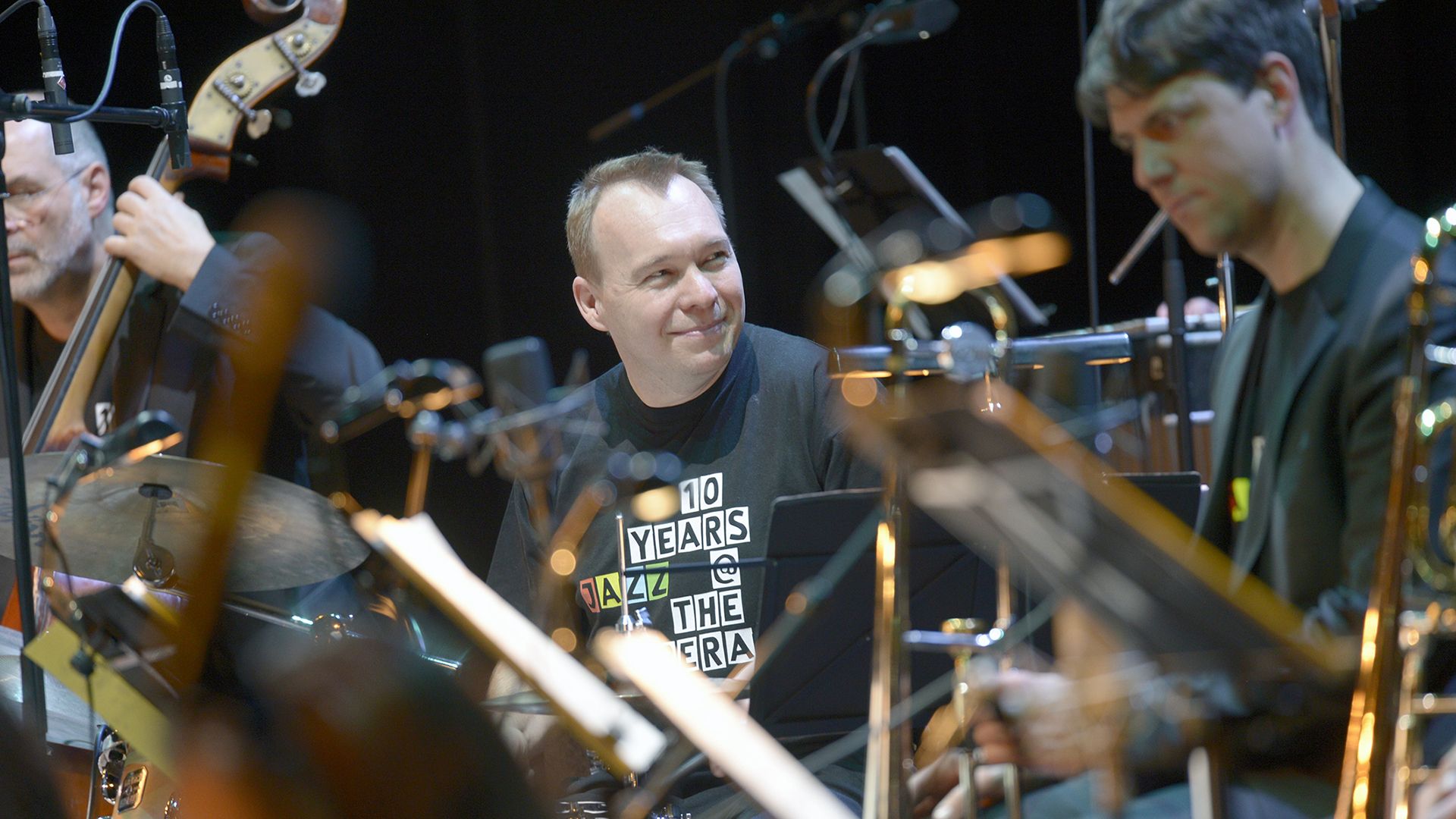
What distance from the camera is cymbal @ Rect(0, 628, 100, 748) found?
275 centimetres

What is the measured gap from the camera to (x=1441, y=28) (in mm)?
4727

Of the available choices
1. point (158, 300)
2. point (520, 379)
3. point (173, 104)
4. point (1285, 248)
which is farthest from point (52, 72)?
point (1285, 248)

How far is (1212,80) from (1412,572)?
61cm

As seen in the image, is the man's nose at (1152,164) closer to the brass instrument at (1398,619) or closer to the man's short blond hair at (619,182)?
the brass instrument at (1398,619)

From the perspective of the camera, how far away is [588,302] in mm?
3006

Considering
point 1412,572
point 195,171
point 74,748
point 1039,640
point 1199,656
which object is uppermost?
point 195,171

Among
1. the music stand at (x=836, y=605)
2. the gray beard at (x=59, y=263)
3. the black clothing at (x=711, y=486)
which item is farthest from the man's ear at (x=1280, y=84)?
the gray beard at (x=59, y=263)

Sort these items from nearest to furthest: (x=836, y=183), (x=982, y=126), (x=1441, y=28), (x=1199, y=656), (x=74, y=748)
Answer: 1. (x=1199, y=656)
2. (x=74, y=748)
3. (x=836, y=183)
4. (x=1441, y=28)
5. (x=982, y=126)

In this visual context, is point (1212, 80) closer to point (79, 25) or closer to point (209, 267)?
point (209, 267)

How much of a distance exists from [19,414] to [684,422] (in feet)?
3.77

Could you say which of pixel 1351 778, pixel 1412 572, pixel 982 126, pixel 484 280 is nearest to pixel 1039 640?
pixel 1412 572

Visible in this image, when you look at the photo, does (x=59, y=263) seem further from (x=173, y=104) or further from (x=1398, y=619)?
(x=1398, y=619)

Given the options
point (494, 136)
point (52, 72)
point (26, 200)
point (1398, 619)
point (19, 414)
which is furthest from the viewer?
point (494, 136)

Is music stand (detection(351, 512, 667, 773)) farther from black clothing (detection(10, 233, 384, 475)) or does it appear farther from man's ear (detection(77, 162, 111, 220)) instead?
man's ear (detection(77, 162, 111, 220))
